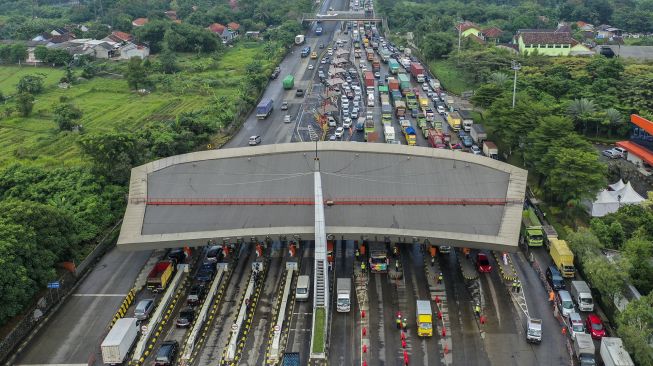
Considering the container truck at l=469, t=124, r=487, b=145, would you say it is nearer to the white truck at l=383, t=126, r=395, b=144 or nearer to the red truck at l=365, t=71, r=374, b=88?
the white truck at l=383, t=126, r=395, b=144

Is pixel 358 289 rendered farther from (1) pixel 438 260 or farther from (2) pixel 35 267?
(2) pixel 35 267

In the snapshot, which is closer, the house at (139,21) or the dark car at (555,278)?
the dark car at (555,278)

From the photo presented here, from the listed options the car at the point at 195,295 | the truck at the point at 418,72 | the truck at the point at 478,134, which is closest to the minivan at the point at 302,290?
the car at the point at 195,295

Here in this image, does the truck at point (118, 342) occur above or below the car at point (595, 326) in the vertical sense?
above

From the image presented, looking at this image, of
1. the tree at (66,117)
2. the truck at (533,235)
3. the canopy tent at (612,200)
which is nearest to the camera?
the truck at (533,235)

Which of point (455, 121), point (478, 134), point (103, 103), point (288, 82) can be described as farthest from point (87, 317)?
point (288, 82)

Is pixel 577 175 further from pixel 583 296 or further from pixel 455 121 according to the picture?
pixel 455 121

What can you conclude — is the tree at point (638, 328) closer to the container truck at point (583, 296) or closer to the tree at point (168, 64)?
the container truck at point (583, 296)
